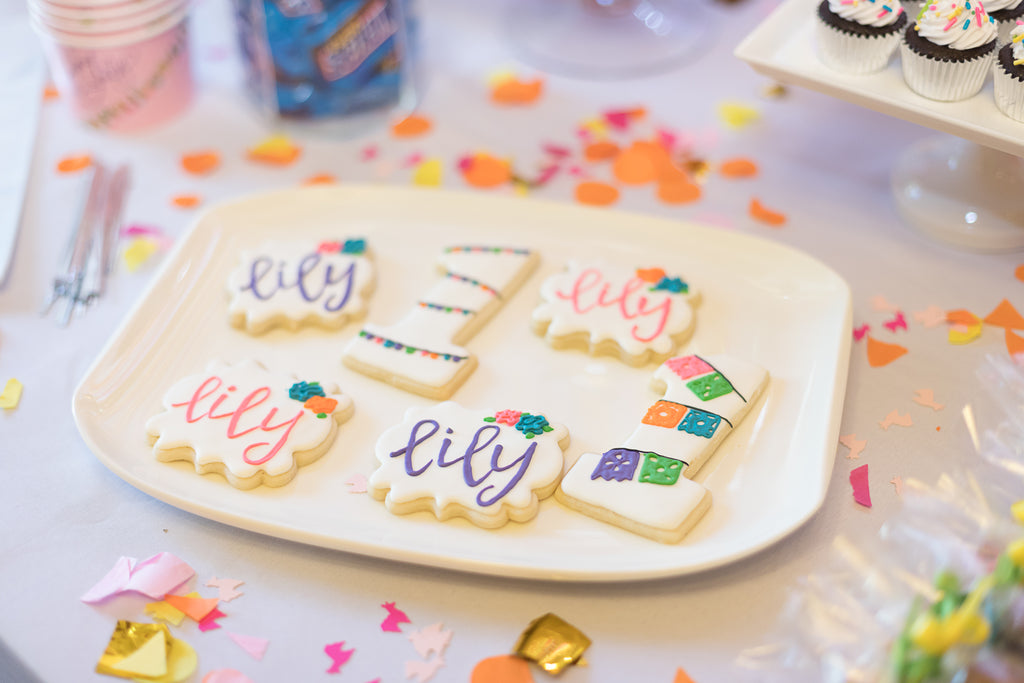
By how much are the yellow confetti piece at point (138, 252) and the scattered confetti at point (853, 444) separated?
3.21ft

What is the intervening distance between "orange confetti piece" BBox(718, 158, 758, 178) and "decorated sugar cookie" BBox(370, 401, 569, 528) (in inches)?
24.8

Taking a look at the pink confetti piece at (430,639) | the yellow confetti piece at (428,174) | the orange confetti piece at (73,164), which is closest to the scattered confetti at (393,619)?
the pink confetti piece at (430,639)

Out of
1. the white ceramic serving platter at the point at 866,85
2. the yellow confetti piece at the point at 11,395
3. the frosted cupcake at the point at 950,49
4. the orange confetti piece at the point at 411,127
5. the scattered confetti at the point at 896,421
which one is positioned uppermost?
the frosted cupcake at the point at 950,49

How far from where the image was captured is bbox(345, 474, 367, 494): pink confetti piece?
3.39 feet

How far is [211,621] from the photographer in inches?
37.6

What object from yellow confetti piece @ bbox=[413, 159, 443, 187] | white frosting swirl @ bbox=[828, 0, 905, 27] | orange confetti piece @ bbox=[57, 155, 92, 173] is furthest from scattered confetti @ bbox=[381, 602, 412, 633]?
orange confetti piece @ bbox=[57, 155, 92, 173]

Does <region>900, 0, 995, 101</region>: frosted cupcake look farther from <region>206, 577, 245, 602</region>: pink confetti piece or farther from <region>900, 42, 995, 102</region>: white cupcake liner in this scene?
<region>206, 577, 245, 602</region>: pink confetti piece

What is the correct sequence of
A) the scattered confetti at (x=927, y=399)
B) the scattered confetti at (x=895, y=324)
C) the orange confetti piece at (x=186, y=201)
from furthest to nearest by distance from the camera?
the orange confetti piece at (x=186, y=201) → the scattered confetti at (x=895, y=324) → the scattered confetti at (x=927, y=399)

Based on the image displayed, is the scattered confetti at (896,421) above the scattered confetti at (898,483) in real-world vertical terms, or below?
above

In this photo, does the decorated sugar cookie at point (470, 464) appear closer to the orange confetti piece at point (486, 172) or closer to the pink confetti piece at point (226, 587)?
the pink confetti piece at point (226, 587)

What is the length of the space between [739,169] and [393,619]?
901mm

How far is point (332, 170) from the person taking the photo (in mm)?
1548

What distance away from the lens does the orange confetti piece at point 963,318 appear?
4.03 feet

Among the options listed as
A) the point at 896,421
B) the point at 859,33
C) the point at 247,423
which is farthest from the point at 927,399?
the point at 247,423
